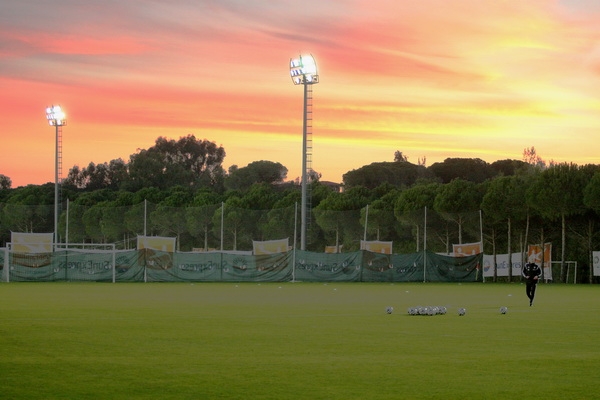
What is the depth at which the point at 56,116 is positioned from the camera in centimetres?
7738

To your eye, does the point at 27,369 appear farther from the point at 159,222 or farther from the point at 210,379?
the point at 159,222

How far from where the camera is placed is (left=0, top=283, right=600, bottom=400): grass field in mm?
11477

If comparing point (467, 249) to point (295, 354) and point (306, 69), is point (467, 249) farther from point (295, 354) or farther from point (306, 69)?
point (295, 354)

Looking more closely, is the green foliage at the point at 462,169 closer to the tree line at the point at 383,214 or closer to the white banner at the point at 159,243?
the tree line at the point at 383,214

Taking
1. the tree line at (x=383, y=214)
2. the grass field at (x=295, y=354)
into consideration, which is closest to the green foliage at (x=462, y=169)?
the tree line at (x=383, y=214)

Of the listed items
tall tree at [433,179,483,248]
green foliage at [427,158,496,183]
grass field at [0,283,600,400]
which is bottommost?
grass field at [0,283,600,400]

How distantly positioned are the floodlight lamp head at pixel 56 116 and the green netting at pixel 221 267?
22.7 metres

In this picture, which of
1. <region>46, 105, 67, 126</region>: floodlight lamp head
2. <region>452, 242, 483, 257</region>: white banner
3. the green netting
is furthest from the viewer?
<region>46, 105, 67, 126</region>: floodlight lamp head

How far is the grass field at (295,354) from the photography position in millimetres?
11477

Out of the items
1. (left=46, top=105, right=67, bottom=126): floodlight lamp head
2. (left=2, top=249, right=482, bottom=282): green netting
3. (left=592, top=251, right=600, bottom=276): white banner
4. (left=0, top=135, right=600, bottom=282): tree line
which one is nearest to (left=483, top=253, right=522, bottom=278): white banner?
(left=0, top=135, right=600, bottom=282): tree line

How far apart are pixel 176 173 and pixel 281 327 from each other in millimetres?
120735

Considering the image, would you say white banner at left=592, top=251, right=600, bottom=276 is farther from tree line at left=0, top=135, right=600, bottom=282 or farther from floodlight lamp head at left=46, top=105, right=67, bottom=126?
floodlight lamp head at left=46, top=105, right=67, bottom=126

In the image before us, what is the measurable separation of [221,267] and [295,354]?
137ft

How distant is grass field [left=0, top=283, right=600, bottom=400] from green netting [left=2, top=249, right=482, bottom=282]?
29.0 m
